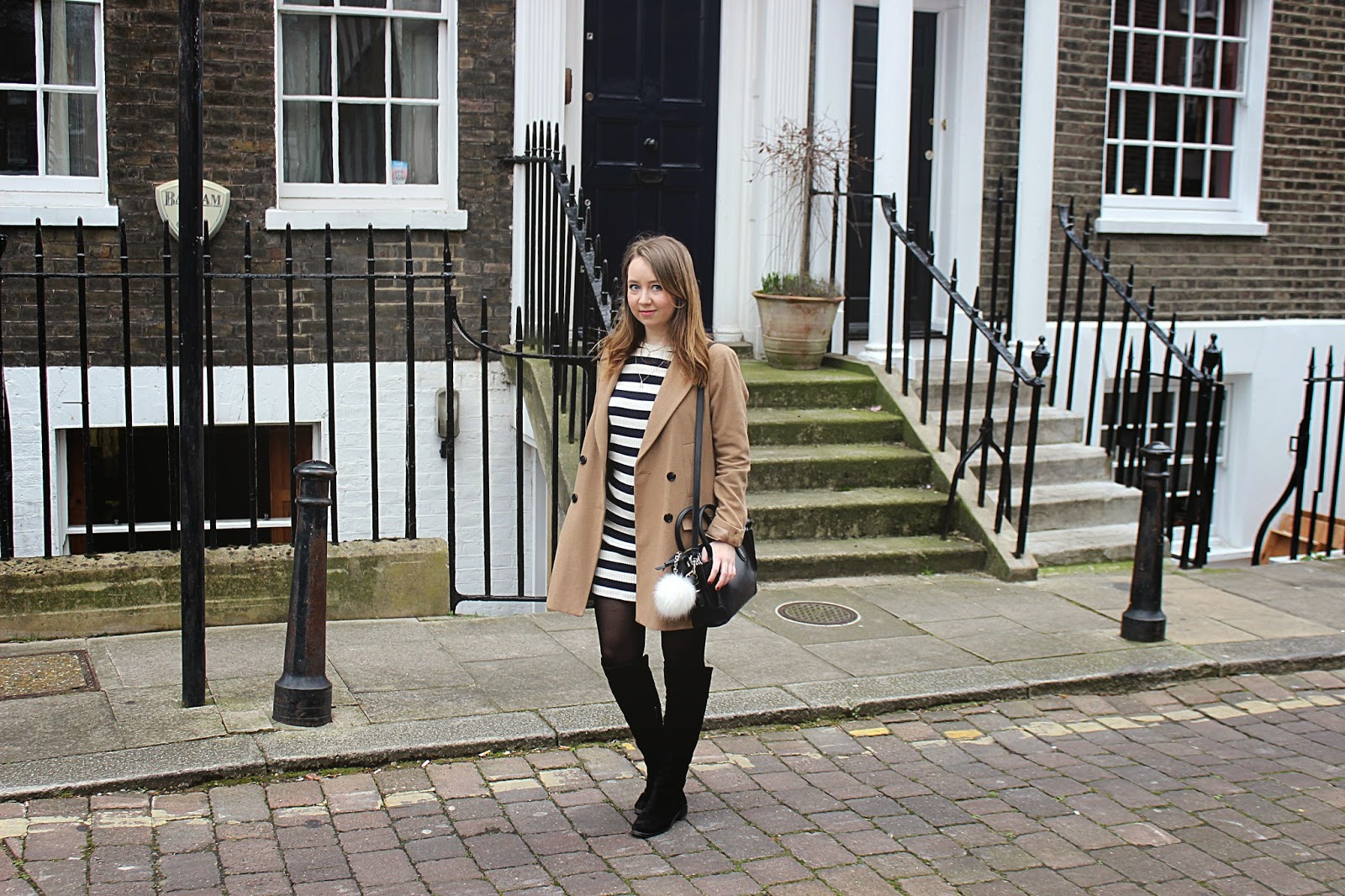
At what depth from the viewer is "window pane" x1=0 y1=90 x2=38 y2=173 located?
765cm

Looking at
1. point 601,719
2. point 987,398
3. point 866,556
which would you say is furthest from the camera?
point 987,398

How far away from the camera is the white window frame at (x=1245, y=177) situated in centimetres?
1027

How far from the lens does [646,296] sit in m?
3.98

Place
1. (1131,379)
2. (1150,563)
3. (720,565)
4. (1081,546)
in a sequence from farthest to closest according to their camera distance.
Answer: (1131,379) → (1081,546) → (1150,563) → (720,565)

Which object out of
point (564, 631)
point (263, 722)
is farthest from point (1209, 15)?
point (263, 722)

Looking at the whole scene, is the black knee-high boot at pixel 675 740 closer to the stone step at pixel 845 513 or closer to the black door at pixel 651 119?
the stone step at pixel 845 513

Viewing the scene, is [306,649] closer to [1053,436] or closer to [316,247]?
[316,247]

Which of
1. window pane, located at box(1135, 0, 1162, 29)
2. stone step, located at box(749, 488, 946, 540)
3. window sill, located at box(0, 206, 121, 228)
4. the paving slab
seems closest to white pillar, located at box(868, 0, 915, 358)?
stone step, located at box(749, 488, 946, 540)

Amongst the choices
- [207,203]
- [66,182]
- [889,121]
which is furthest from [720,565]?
[66,182]

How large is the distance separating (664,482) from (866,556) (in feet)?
11.0

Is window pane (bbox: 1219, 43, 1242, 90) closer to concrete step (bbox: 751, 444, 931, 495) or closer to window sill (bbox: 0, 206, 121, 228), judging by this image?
concrete step (bbox: 751, 444, 931, 495)

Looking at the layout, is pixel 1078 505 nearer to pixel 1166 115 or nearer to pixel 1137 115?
pixel 1137 115

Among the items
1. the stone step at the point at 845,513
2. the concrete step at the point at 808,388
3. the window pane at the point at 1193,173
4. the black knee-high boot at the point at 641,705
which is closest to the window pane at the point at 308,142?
the concrete step at the point at 808,388

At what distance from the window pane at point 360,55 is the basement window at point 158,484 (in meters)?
2.09
